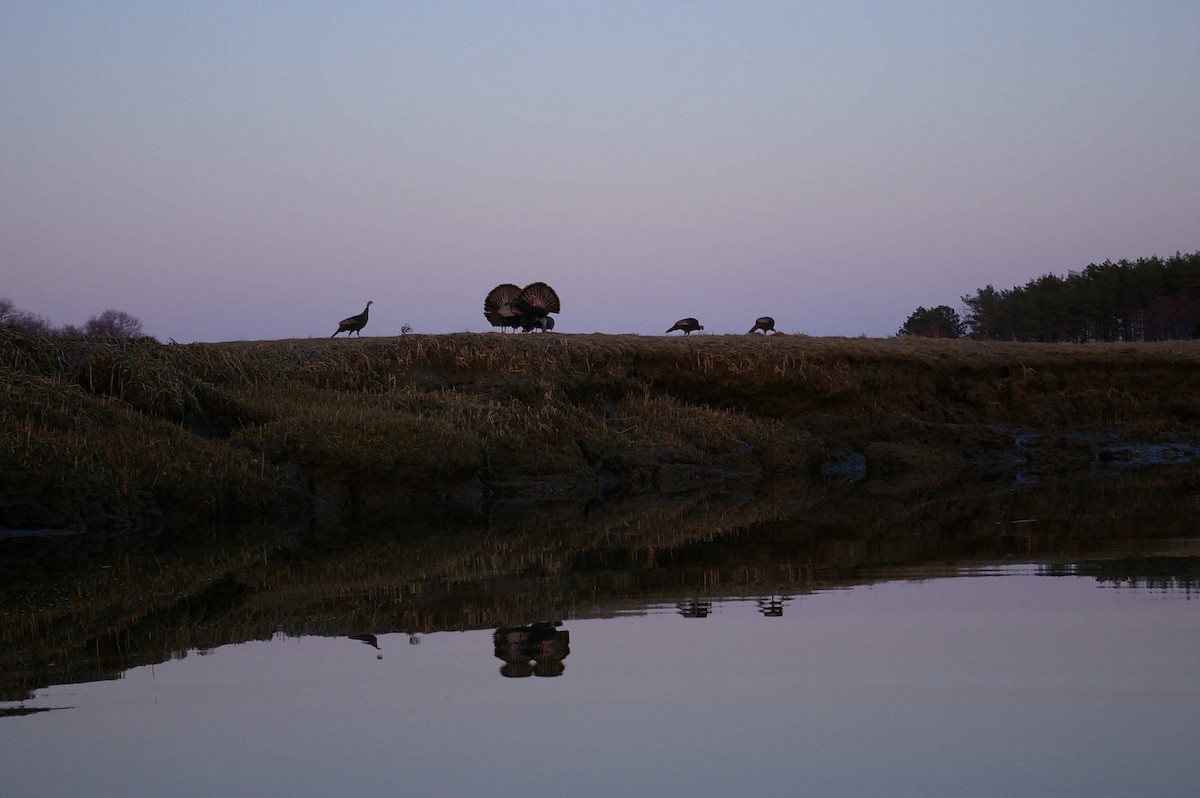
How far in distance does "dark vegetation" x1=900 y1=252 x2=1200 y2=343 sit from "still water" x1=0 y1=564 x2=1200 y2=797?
41.6 meters

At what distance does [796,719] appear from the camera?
530cm

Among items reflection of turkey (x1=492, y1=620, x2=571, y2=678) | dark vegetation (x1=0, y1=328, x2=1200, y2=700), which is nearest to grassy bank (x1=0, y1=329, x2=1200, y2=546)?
dark vegetation (x1=0, y1=328, x2=1200, y2=700)

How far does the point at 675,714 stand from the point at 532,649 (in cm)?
165

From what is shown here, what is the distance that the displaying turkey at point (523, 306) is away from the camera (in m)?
26.6

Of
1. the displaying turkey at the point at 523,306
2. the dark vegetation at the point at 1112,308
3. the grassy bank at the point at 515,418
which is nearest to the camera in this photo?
the grassy bank at the point at 515,418

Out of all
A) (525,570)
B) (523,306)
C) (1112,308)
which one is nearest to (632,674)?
(525,570)

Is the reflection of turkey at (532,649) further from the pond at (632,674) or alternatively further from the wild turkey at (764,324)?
the wild turkey at (764,324)

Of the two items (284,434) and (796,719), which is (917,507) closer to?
(284,434)

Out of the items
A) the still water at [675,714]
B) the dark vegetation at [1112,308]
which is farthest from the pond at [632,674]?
the dark vegetation at [1112,308]

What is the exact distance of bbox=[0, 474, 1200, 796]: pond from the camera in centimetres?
469

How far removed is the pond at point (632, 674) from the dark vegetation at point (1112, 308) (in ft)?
128

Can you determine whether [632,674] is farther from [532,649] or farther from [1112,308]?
[1112,308]

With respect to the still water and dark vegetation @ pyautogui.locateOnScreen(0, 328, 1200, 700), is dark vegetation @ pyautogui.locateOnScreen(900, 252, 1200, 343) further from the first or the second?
the still water

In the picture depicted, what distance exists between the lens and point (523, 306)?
1050 inches
